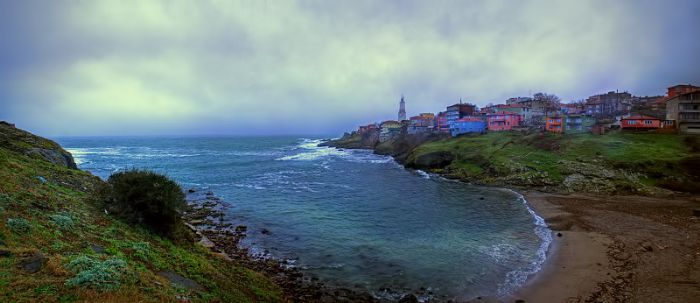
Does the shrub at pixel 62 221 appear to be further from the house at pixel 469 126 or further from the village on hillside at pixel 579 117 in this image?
the house at pixel 469 126

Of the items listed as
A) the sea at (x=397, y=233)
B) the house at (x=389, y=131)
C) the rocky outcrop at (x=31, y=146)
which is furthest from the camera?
the house at (x=389, y=131)

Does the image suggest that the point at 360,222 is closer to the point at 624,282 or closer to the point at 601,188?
the point at 624,282

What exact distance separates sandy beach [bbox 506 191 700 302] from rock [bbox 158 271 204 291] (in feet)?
61.1

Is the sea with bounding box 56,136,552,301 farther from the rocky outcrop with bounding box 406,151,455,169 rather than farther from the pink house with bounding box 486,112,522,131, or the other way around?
the pink house with bounding box 486,112,522,131

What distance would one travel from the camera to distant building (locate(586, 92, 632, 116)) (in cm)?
12469

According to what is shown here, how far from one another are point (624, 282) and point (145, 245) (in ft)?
96.9

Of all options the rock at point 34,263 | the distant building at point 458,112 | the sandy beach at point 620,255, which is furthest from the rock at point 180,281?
the distant building at point 458,112

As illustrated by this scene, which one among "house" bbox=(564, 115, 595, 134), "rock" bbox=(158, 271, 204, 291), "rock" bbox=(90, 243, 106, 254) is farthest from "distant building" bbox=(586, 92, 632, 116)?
"rock" bbox=(90, 243, 106, 254)

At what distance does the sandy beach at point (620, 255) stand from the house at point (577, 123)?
5227 centimetres

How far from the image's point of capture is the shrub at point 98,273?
1067cm

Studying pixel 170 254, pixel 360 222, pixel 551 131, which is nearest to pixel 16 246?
pixel 170 254

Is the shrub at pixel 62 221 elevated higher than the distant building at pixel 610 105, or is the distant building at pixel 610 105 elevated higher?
the distant building at pixel 610 105

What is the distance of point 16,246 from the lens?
11.9 metres

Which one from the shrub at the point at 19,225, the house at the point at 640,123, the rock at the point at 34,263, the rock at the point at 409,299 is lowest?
the rock at the point at 409,299
